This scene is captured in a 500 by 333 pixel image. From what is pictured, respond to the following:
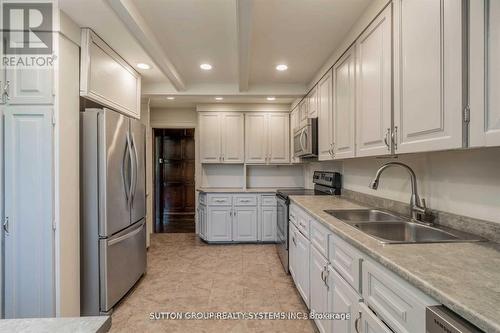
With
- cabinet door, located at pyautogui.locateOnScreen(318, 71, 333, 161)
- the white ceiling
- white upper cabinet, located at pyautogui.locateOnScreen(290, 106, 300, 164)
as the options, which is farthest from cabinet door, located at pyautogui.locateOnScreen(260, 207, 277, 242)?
the white ceiling

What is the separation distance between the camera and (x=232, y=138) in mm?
4609

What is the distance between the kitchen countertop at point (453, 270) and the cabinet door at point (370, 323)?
24 cm

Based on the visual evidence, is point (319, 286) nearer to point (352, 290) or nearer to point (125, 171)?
point (352, 290)

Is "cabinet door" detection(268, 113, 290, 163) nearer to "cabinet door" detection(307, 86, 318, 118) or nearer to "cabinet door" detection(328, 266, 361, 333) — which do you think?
"cabinet door" detection(307, 86, 318, 118)

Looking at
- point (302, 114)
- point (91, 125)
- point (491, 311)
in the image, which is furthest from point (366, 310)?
point (302, 114)

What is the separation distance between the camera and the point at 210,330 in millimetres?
2057

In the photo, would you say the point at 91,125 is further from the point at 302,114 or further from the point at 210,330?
the point at 302,114

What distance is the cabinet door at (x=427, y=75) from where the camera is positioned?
1090mm

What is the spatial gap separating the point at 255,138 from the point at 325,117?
193 cm

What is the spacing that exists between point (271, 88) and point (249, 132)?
1035mm

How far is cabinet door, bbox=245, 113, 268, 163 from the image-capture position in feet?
15.2

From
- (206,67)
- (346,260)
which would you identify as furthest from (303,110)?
(346,260)

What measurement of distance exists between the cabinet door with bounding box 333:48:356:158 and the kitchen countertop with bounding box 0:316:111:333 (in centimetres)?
198

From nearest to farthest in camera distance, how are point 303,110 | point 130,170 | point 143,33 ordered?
1. point 143,33
2. point 130,170
3. point 303,110
